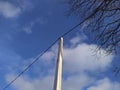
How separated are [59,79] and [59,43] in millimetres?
1308

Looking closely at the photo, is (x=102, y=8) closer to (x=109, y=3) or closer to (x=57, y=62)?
(x=109, y=3)

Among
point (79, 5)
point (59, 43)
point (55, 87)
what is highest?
point (79, 5)

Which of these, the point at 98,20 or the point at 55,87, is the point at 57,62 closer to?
the point at 55,87

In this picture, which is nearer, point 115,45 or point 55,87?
point 55,87

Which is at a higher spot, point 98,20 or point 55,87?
point 98,20

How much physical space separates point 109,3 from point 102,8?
0.26 m

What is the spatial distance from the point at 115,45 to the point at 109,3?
1.31m

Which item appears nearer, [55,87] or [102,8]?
[55,87]

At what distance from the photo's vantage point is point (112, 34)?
15547 mm

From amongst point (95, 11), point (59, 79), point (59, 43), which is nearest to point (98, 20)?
point (95, 11)

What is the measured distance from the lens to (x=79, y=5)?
15.5m

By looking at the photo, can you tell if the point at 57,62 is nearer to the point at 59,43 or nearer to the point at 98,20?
the point at 59,43

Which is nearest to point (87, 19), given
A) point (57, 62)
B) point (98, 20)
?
point (98, 20)

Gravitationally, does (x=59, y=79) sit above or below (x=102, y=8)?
below
